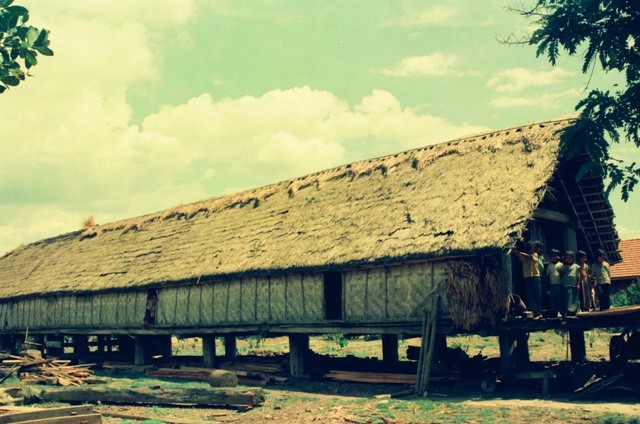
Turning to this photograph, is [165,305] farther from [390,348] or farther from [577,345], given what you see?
[577,345]

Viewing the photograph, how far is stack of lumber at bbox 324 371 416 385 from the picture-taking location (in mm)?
17336

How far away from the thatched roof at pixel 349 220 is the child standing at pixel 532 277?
34.2 inches

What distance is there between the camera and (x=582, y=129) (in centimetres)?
1155

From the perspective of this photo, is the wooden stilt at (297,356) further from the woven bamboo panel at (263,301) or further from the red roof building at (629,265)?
the red roof building at (629,265)

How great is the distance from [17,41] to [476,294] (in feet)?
39.9

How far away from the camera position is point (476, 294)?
15664mm

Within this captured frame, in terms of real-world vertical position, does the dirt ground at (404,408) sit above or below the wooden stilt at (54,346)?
below

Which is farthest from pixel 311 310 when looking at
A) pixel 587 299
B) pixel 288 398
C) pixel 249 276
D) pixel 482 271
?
pixel 587 299

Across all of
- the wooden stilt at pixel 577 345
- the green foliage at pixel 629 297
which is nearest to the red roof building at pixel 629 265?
the green foliage at pixel 629 297

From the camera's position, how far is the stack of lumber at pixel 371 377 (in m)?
17.3

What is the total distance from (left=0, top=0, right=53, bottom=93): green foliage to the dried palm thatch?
39.0 feet

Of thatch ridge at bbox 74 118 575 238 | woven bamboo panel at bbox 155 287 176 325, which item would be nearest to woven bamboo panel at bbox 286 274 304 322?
thatch ridge at bbox 74 118 575 238

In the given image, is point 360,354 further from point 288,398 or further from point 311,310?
point 288,398

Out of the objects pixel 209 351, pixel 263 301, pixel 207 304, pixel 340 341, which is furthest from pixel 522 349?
pixel 340 341
